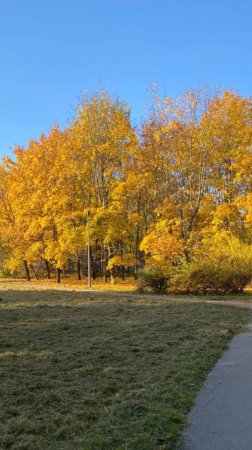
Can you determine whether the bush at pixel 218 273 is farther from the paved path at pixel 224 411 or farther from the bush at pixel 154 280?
the paved path at pixel 224 411

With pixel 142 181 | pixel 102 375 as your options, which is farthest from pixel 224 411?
pixel 142 181

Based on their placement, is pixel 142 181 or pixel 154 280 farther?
pixel 142 181

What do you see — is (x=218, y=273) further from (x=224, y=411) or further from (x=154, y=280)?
(x=224, y=411)

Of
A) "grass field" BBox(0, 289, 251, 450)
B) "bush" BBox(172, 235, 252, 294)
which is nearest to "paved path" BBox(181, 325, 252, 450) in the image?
"grass field" BBox(0, 289, 251, 450)

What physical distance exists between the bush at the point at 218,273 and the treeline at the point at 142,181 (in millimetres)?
2590

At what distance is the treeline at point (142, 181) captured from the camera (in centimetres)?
2439

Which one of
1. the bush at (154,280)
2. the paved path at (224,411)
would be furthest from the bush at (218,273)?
the paved path at (224,411)

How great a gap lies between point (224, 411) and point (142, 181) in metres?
21.1

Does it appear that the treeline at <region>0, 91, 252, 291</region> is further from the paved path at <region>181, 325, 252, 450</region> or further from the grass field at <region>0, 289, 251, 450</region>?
the paved path at <region>181, 325, 252, 450</region>

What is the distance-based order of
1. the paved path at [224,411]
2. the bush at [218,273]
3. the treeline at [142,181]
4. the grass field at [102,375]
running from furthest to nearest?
the treeline at [142,181] < the bush at [218,273] < the grass field at [102,375] < the paved path at [224,411]

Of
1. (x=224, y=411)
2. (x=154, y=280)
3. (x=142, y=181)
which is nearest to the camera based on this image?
(x=224, y=411)

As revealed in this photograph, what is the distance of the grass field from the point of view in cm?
404

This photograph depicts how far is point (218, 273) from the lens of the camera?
18.0m

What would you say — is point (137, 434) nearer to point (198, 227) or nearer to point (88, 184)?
point (198, 227)
